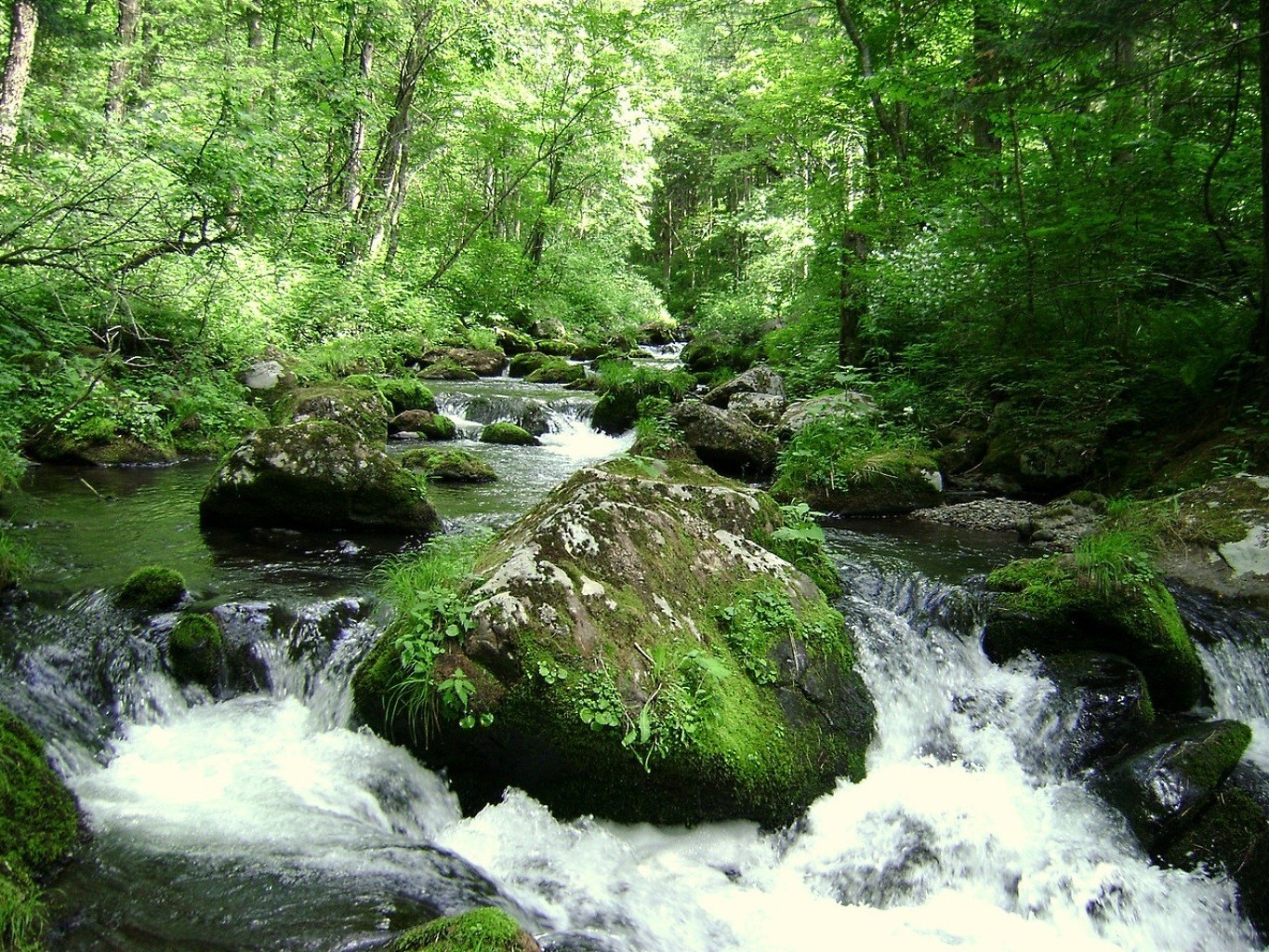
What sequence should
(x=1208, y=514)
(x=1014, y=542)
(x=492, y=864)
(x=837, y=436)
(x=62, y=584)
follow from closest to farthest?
(x=492, y=864), (x=62, y=584), (x=1208, y=514), (x=1014, y=542), (x=837, y=436)

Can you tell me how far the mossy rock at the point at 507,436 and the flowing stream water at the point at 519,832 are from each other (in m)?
7.61

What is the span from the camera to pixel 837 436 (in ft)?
34.1

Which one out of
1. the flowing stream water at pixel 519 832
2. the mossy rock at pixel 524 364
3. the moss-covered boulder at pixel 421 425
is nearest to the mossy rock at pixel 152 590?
the flowing stream water at pixel 519 832

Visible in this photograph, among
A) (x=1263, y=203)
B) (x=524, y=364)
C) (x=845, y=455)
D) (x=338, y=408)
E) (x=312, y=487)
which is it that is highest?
(x=1263, y=203)

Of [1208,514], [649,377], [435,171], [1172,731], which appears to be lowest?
[1172,731]

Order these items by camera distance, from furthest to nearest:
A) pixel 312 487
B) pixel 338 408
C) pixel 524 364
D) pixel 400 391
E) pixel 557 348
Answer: pixel 557 348
pixel 524 364
pixel 400 391
pixel 338 408
pixel 312 487

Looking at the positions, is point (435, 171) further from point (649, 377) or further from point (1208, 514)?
point (1208, 514)

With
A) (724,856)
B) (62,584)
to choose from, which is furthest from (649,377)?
(724,856)

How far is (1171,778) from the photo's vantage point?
418cm

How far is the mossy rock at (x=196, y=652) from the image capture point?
16.1 feet

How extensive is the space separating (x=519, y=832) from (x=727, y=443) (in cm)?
813

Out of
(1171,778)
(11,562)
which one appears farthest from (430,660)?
(1171,778)

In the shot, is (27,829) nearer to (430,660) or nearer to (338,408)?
(430,660)

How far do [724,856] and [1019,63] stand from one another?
26.2 ft
